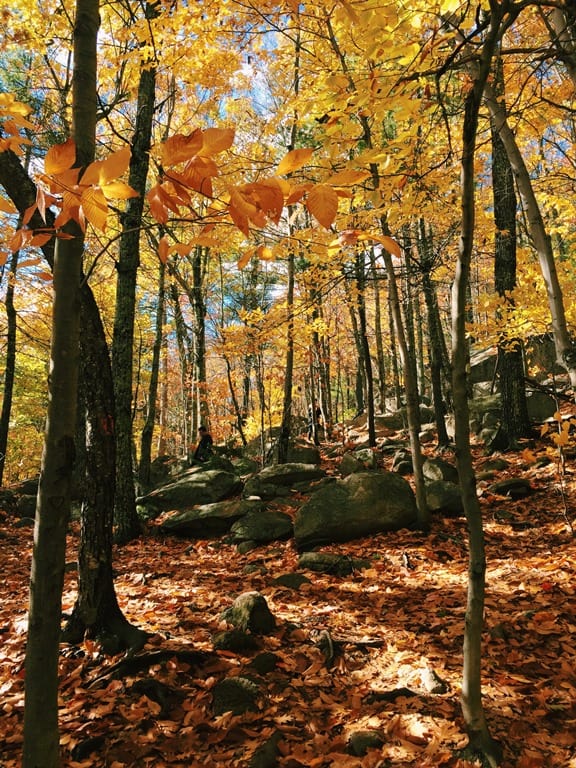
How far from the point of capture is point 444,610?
12.7ft

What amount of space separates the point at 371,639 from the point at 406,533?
8.50ft

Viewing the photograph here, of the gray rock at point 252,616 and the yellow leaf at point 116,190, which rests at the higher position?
the yellow leaf at point 116,190

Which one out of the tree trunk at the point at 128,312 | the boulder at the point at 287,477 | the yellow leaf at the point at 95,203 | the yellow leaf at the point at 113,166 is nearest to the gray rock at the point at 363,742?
the yellow leaf at the point at 95,203

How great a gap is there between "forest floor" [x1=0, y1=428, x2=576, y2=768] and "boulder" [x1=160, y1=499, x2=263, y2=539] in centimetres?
191

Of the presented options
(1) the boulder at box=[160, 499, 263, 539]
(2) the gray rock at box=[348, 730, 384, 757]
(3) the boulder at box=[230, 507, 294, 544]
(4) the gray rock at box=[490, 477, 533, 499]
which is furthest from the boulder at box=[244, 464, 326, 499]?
(2) the gray rock at box=[348, 730, 384, 757]

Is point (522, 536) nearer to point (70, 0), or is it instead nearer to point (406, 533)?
point (406, 533)

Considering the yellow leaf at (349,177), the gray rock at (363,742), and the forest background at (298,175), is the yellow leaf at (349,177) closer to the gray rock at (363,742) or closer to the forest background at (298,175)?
the forest background at (298,175)

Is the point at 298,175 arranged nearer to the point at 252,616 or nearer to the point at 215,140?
the point at 215,140

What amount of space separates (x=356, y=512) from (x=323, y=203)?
5409 millimetres

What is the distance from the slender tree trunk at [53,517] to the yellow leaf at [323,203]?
3.29ft

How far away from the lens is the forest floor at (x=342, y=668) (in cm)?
241

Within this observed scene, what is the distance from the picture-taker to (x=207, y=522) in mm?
7363

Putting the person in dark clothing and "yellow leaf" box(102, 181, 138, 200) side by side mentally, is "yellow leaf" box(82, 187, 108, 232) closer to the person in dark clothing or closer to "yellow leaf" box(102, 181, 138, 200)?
"yellow leaf" box(102, 181, 138, 200)

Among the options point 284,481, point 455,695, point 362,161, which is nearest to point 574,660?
point 455,695
